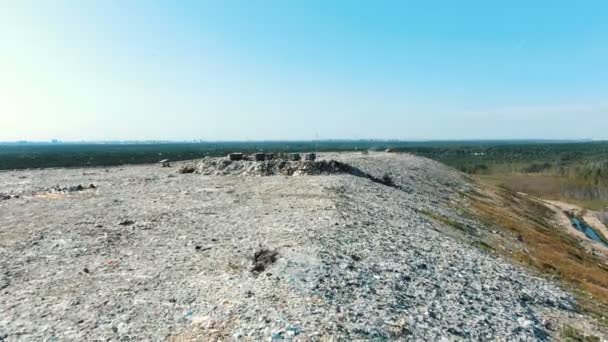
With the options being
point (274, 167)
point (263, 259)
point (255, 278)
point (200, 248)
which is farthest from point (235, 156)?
point (255, 278)

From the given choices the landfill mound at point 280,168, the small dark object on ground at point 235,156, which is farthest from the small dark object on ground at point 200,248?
the small dark object on ground at point 235,156

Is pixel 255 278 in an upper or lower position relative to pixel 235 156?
lower

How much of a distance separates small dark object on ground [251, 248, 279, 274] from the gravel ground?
0.06 metres

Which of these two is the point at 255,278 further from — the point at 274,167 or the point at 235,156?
the point at 235,156

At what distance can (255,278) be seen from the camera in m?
17.2

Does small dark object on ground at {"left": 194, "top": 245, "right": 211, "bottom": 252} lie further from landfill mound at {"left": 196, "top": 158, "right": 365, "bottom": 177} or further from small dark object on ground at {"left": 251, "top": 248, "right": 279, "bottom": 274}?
landfill mound at {"left": 196, "top": 158, "right": 365, "bottom": 177}

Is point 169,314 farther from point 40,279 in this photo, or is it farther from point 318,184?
point 318,184

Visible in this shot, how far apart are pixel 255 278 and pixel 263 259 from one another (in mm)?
2108

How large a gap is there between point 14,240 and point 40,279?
776cm

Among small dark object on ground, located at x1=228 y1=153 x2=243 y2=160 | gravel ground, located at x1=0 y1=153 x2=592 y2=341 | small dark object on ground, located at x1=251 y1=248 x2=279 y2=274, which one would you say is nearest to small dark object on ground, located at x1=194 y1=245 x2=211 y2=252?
gravel ground, located at x1=0 y1=153 x2=592 y2=341

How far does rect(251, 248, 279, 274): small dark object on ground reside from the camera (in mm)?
18422

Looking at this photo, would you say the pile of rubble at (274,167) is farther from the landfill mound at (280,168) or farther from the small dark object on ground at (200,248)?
the small dark object on ground at (200,248)

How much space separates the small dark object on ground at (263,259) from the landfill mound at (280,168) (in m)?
26.9

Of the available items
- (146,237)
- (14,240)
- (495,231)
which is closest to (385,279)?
(146,237)
